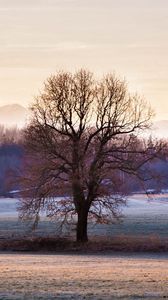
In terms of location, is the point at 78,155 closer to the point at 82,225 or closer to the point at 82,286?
the point at 82,225

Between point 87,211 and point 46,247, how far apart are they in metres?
4.30

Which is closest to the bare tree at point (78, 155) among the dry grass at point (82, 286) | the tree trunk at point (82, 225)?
the tree trunk at point (82, 225)

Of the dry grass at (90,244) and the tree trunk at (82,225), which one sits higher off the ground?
the tree trunk at (82,225)

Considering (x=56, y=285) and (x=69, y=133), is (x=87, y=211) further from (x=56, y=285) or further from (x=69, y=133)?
(x=56, y=285)

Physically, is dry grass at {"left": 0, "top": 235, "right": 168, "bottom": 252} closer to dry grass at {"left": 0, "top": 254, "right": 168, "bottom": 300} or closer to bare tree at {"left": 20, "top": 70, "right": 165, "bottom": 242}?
bare tree at {"left": 20, "top": 70, "right": 165, "bottom": 242}

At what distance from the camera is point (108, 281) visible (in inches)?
829

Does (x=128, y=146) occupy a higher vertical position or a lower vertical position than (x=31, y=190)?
higher

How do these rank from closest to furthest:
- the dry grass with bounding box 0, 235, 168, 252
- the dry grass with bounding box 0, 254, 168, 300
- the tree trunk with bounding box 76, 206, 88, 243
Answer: the dry grass with bounding box 0, 254, 168, 300 → the dry grass with bounding box 0, 235, 168, 252 → the tree trunk with bounding box 76, 206, 88, 243

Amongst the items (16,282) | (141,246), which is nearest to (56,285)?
(16,282)

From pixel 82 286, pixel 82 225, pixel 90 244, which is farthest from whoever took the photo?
pixel 82 225

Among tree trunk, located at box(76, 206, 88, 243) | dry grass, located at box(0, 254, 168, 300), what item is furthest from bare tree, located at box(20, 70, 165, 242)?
dry grass, located at box(0, 254, 168, 300)

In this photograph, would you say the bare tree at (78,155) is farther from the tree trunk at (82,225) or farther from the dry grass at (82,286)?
the dry grass at (82,286)

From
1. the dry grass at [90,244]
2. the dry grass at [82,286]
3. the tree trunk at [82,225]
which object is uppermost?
the tree trunk at [82,225]

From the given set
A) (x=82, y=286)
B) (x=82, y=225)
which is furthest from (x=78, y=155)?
(x=82, y=286)
